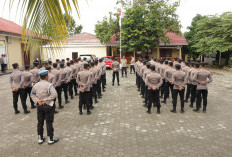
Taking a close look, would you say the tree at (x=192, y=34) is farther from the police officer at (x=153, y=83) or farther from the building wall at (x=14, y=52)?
the building wall at (x=14, y=52)

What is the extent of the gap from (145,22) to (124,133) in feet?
54.0

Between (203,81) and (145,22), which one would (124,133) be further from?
(145,22)

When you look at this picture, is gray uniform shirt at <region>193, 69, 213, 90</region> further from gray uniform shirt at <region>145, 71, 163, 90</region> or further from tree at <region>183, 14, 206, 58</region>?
tree at <region>183, 14, 206, 58</region>

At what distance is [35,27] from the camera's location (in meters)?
1.82

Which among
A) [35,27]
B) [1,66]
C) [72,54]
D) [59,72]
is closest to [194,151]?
[35,27]

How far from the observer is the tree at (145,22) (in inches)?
742

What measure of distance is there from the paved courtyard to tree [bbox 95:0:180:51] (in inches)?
517

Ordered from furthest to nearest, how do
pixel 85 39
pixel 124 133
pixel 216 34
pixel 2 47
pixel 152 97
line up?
pixel 85 39
pixel 216 34
pixel 2 47
pixel 152 97
pixel 124 133

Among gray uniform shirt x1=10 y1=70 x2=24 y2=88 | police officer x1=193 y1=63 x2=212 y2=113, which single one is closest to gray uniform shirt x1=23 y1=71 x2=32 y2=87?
gray uniform shirt x1=10 y1=70 x2=24 y2=88

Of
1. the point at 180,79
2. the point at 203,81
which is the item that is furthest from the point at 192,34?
the point at 180,79

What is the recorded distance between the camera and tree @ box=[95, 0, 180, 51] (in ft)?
61.8

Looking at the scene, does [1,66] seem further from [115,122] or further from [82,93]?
[115,122]

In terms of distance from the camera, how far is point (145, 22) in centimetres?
1922

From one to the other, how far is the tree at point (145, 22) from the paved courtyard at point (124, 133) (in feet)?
43.1
